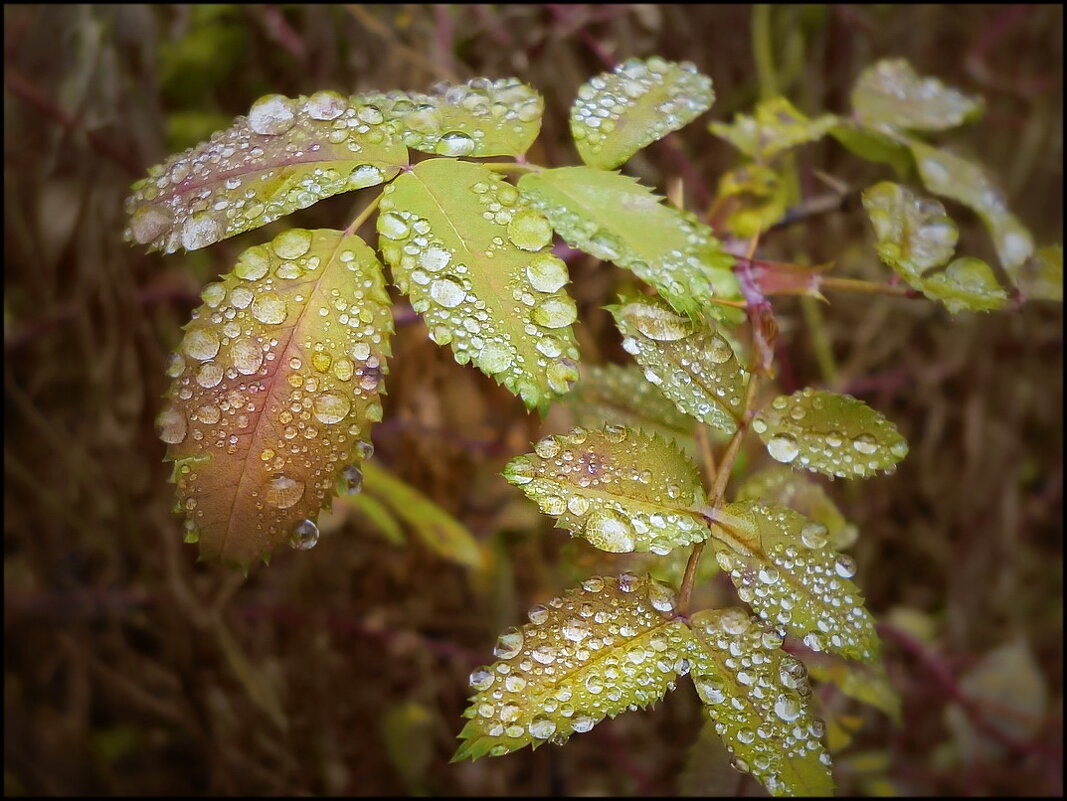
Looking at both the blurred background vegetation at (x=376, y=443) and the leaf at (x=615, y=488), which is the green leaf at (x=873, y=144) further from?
the leaf at (x=615, y=488)

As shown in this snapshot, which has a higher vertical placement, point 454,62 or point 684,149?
point 454,62

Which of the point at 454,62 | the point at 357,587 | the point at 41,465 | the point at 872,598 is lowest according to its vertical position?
the point at 872,598

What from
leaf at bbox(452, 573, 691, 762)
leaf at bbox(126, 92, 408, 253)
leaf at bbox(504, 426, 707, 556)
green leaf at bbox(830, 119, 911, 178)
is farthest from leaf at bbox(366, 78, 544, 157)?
green leaf at bbox(830, 119, 911, 178)

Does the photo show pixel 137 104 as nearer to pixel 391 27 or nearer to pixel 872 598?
pixel 391 27

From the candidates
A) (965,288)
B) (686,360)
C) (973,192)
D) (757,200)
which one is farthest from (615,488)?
(973,192)

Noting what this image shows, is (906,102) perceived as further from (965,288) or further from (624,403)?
(624,403)

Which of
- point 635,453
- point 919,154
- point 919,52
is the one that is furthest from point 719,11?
point 635,453

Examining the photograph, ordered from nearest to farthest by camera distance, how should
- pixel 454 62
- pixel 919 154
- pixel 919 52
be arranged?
pixel 919 154 < pixel 454 62 < pixel 919 52
